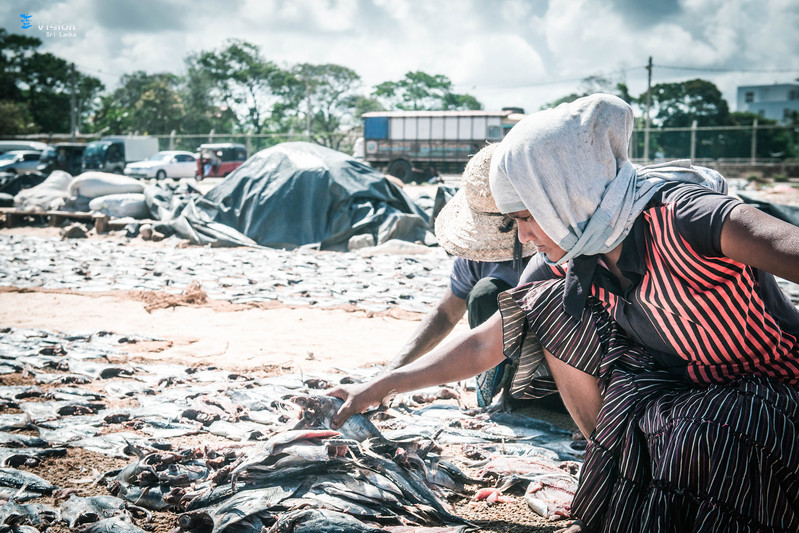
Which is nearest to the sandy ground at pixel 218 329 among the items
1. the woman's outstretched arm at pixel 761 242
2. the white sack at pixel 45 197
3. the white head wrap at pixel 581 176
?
the white head wrap at pixel 581 176

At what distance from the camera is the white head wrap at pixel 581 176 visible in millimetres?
1604

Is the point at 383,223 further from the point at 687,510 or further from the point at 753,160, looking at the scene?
the point at 753,160

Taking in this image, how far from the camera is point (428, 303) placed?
550 centimetres

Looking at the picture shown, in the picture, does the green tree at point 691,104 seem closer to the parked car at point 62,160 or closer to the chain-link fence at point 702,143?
the chain-link fence at point 702,143

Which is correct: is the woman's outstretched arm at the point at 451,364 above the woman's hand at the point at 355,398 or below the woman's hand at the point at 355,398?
above

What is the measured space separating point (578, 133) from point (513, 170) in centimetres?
18

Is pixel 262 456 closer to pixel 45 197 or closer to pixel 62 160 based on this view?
pixel 45 197

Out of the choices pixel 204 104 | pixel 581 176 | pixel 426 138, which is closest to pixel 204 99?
pixel 204 104

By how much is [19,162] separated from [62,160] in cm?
193

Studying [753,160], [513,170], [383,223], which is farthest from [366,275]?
[753,160]

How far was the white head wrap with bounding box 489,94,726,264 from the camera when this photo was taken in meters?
1.60

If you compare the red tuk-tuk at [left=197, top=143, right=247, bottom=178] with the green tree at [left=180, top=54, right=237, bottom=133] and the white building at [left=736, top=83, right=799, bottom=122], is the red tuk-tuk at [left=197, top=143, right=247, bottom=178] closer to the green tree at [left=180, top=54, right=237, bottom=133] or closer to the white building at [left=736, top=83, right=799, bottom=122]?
the green tree at [left=180, top=54, right=237, bottom=133]

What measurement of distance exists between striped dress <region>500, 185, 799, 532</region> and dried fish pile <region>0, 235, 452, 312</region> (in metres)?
3.47

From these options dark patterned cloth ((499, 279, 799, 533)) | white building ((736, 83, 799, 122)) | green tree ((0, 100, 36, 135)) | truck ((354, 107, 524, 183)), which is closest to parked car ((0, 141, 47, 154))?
green tree ((0, 100, 36, 135))
